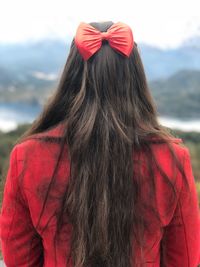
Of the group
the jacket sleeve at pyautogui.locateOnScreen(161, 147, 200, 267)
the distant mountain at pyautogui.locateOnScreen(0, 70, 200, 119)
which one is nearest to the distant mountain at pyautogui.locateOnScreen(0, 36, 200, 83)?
the distant mountain at pyautogui.locateOnScreen(0, 70, 200, 119)

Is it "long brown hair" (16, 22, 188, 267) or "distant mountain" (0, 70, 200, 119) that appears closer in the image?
"long brown hair" (16, 22, 188, 267)

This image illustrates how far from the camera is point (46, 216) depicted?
109cm

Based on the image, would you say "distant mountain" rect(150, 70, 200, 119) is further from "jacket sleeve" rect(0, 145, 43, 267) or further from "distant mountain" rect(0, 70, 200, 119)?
"jacket sleeve" rect(0, 145, 43, 267)

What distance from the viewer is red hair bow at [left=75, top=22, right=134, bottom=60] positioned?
3.42ft

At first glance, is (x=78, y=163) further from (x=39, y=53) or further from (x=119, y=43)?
(x=39, y=53)

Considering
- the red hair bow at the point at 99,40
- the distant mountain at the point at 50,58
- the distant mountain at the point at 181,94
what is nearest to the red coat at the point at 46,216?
the red hair bow at the point at 99,40

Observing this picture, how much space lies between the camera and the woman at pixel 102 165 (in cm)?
105

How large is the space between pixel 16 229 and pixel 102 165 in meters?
0.31

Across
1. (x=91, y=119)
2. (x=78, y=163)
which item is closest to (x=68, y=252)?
(x=78, y=163)

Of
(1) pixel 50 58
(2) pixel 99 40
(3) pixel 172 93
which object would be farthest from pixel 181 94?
(2) pixel 99 40

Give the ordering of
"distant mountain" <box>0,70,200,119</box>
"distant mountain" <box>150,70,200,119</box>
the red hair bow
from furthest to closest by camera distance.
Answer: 1. "distant mountain" <box>0,70,200,119</box>
2. "distant mountain" <box>150,70,200,119</box>
3. the red hair bow

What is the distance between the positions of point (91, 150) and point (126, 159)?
8cm

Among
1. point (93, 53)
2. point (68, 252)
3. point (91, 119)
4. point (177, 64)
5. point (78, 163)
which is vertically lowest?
point (68, 252)

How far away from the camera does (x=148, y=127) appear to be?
3.51 feet
